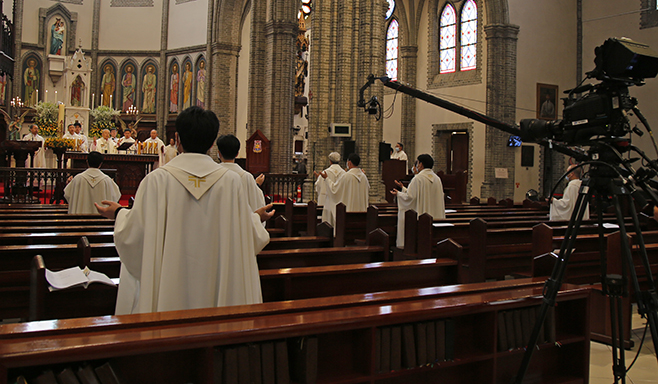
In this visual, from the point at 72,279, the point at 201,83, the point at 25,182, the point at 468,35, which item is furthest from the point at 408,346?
the point at 201,83

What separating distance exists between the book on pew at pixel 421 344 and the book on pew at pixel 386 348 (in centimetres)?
16

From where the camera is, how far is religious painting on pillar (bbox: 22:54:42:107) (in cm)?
2508

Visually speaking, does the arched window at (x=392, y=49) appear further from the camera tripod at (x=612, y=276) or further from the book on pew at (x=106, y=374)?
the book on pew at (x=106, y=374)

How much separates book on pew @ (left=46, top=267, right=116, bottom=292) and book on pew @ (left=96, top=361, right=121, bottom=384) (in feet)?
3.15

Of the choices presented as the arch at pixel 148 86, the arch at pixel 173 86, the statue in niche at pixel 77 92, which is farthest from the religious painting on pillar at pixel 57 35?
the statue in niche at pixel 77 92

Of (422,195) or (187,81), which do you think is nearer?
(422,195)

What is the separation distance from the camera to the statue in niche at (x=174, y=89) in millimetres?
26438

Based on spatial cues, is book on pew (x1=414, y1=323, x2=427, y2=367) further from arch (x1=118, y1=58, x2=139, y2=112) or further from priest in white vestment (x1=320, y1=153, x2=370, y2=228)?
arch (x1=118, y1=58, x2=139, y2=112)

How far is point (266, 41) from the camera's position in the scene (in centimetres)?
1888

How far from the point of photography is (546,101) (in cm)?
2020

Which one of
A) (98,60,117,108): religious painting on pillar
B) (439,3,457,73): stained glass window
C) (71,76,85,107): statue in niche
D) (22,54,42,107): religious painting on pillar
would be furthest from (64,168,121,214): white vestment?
(98,60,117,108): religious painting on pillar

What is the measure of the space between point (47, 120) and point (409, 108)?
562 inches

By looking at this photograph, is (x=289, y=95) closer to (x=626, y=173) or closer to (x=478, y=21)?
(x=478, y=21)

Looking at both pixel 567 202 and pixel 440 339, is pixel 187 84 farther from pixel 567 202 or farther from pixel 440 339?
pixel 440 339
